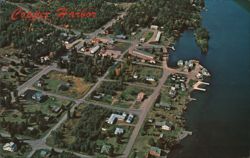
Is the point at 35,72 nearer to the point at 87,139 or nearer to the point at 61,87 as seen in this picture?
the point at 61,87

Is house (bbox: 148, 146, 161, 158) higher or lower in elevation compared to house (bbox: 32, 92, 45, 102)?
lower

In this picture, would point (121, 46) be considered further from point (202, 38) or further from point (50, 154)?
point (50, 154)

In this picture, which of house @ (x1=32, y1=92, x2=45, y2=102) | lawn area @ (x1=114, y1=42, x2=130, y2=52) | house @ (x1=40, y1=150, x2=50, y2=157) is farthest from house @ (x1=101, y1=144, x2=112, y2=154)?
lawn area @ (x1=114, y1=42, x2=130, y2=52)

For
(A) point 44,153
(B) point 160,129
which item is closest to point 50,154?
(A) point 44,153

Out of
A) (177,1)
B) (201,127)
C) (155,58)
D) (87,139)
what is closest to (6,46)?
(155,58)

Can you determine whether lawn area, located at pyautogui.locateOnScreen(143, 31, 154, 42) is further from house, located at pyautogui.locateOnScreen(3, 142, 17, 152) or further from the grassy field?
house, located at pyautogui.locateOnScreen(3, 142, 17, 152)

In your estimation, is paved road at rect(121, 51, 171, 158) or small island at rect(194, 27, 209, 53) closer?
paved road at rect(121, 51, 171, 158)

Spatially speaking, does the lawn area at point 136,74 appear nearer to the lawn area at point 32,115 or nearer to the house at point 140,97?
the house at point 140,97
